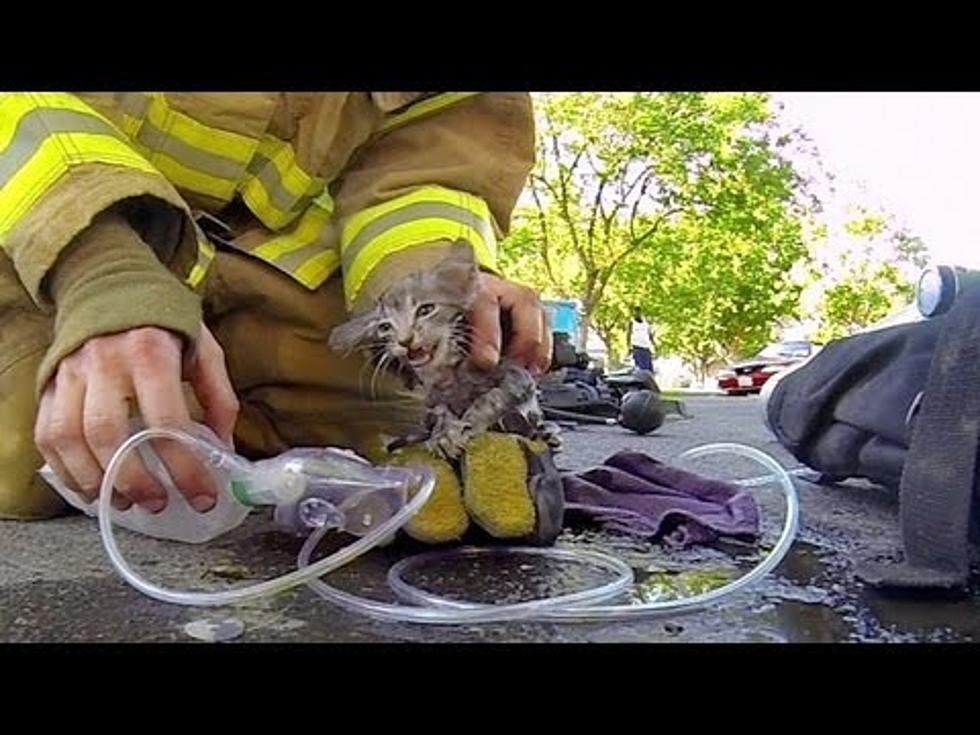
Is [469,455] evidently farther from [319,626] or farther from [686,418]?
[686,418]

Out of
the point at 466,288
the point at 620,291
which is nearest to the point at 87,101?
the point at 466,288

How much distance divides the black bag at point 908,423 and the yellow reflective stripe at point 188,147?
50 cm

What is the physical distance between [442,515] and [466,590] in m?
0.07

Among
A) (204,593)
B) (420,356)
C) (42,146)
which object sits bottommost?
(204,593)

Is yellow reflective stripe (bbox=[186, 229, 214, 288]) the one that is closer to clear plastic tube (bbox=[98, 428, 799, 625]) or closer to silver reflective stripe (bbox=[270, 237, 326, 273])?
silver reflective stripe (bbox=[270, 237, 326, 273])

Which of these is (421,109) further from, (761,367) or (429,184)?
(761,367)

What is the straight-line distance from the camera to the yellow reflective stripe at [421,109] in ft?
2.66

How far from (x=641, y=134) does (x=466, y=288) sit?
1416mm

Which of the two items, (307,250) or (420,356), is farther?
(307,250)

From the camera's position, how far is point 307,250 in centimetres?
86

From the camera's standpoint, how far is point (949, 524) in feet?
Answer: 1.66

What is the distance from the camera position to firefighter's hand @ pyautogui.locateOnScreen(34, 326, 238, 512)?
1.62 feet

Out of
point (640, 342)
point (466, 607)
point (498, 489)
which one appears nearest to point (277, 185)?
point (498, 489)

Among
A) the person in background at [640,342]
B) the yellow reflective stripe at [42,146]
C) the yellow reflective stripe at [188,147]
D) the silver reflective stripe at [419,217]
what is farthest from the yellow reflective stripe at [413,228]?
the person in background at [640,342]
